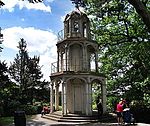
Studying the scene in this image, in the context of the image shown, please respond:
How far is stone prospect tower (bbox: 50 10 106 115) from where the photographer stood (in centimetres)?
3098

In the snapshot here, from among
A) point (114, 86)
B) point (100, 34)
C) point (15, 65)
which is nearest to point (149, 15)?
point (100, 34)

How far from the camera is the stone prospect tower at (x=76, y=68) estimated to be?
3098cm

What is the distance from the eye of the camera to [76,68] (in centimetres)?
3238

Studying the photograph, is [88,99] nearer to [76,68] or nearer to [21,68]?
[76,68]

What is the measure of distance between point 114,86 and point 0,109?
48.3ft

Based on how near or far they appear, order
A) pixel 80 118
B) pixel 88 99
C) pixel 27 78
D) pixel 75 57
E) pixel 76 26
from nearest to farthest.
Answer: pixel 80 118 → pixel 88 99 → pixel 75 57 → pixel 76 26 → pixel 27 78

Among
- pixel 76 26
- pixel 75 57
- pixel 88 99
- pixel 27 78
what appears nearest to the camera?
pixel 88 99

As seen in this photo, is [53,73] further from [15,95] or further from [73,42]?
[15,95]

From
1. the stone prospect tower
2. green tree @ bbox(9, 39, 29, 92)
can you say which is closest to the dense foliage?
green tree @ bbox(9, 39, 29, 92)

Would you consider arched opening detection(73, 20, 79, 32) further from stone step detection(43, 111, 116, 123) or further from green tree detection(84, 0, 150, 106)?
stone step detection(43, 111, 116, 123)

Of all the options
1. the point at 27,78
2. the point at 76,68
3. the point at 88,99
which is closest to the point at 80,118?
the point at 88,99

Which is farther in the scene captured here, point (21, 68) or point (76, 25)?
point (21, 68)

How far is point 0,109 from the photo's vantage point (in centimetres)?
Answer: 3584

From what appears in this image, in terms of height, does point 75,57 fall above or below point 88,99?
above
